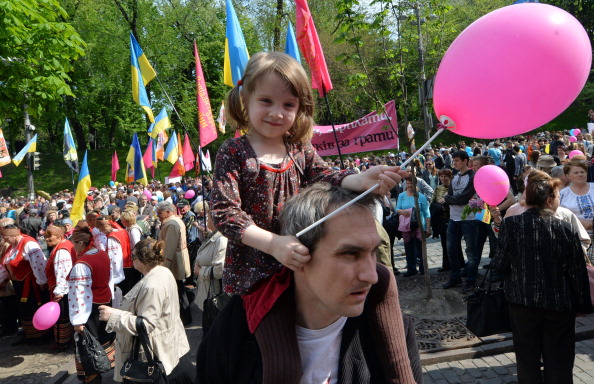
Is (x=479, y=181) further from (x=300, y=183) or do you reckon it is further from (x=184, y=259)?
(x=184, y=259)

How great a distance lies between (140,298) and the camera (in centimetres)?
404

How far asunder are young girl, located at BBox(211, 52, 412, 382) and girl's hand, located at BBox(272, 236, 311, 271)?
22cm

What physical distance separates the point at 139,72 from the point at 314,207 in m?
6.89

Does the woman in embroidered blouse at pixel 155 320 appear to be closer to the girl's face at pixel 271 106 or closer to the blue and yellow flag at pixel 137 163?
the girl's face at pixel 271 106

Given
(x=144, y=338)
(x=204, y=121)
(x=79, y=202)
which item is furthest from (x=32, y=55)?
(x=144, y=338)

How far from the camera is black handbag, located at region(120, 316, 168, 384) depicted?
373 centimetres

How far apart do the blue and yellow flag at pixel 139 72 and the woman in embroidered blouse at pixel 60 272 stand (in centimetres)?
263

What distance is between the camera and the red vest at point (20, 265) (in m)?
6.79

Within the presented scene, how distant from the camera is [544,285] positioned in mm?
3545

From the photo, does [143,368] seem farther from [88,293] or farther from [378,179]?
[378,179]

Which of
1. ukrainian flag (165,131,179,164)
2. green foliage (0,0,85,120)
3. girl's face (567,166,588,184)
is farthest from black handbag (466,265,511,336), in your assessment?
ukrainian flag (165,131,179,164)

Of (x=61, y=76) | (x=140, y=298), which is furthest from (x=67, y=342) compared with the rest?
(x=61, y=76)

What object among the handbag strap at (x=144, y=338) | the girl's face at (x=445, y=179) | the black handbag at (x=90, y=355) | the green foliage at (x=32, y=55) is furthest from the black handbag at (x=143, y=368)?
the green foliage at (x=32, y=55)

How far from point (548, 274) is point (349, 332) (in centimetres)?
261
